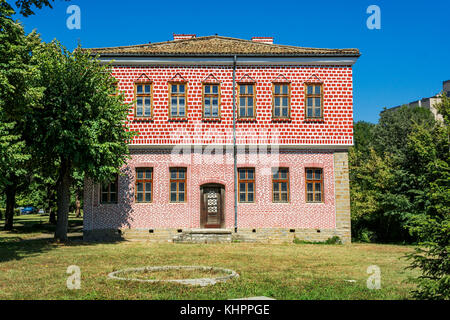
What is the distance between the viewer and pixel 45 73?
62.2 ft

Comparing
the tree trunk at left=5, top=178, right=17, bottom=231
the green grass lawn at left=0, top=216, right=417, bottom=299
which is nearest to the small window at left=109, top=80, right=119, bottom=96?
the green grass lawn at left=0, top=216, right=417, bottom=299

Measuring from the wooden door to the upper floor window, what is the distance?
4.06 meters

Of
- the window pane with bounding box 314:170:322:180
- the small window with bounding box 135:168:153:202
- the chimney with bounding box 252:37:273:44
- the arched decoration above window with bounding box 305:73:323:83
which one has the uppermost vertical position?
the chimney with bounding box 252:37:273:44

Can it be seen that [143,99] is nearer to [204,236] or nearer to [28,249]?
[204,236]

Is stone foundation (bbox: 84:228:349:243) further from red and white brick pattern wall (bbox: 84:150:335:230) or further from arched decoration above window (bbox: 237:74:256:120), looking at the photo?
arched decoration above window (bbox: 237:74:256:120)

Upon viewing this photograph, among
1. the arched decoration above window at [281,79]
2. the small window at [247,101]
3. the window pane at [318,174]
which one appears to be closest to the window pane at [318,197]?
the window pane at [318,174]

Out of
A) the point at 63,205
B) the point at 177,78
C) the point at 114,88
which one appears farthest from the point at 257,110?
the point at 63,205

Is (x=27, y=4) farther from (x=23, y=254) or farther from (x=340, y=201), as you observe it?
(x=340, y=201)

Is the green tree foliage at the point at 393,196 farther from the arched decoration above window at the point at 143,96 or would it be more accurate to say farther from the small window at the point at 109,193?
the small window at the point at 109,193

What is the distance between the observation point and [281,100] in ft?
74.2

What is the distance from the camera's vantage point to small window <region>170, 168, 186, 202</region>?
2212 cm

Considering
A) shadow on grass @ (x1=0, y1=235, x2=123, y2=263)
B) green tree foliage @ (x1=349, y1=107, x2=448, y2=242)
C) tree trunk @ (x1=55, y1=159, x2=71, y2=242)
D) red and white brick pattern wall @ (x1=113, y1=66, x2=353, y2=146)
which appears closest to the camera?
shadow on grass @ (x1=0, y1=235, x2=123, y2=263)

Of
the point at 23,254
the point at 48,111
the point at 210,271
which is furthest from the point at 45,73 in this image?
the point at 210,271

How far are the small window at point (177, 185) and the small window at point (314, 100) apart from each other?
7.15 m
